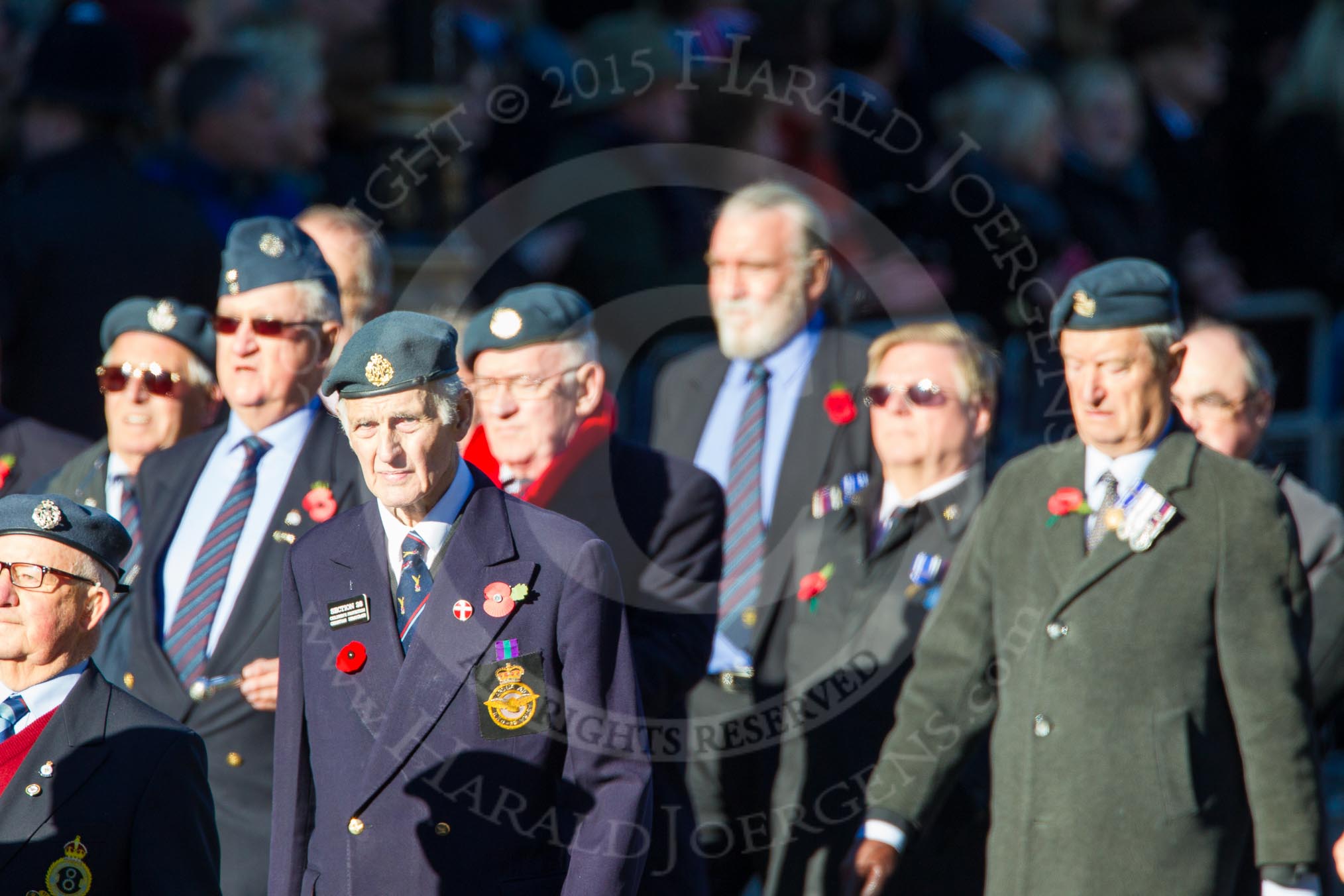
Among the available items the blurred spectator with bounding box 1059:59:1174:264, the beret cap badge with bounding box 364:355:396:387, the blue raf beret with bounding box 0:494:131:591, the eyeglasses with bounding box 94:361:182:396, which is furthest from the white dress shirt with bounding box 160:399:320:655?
the blurred spectator with bounding box 1059:59:1174:264

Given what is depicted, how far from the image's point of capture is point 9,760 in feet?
14.5

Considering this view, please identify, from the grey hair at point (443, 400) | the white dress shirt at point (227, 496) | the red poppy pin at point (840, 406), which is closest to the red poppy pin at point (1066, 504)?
the red poppy pin at point (840, 406)

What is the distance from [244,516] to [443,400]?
1.46m

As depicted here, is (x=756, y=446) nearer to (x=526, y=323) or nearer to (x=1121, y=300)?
(x=526, y=323)

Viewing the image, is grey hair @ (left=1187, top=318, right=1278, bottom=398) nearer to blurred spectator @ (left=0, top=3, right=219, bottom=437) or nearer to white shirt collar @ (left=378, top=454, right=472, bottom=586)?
white shirt collar @ (left=378, top=454, right=472, bottom=586)

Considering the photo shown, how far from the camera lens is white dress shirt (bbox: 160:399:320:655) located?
5777 millimetres

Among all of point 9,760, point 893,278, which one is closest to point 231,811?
point 9,760

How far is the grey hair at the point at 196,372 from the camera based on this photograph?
6453 mm

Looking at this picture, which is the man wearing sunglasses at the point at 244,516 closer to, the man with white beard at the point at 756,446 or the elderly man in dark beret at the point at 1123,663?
the man with white beard at the point at 756,446

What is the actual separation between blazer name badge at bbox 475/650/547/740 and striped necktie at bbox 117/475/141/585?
5.63ft

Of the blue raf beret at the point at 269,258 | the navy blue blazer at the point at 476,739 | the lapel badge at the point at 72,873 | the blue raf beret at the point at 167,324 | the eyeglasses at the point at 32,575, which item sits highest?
the blue raf beret at the point at 269,258

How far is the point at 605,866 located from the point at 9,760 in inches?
52.0

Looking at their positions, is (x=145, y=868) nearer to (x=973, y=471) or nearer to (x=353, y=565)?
(x=353, y=565)

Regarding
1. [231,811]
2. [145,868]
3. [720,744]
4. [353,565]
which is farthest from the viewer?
[720,744]
